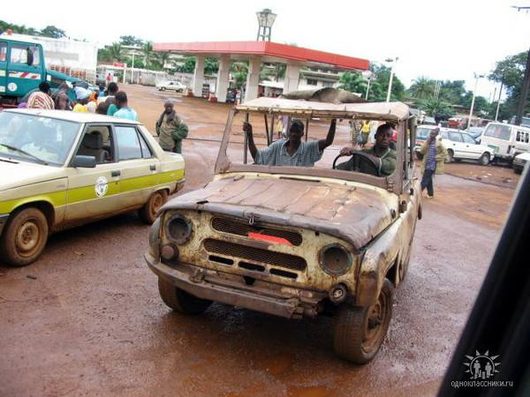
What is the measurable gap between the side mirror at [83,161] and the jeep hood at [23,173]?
0.57 feet

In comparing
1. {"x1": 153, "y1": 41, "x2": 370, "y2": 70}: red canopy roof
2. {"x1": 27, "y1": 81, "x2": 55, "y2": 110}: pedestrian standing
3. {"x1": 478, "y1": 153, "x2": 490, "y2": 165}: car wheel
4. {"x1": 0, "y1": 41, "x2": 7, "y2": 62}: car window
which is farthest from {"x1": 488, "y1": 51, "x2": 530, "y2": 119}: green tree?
{"x1": 27, "y1": 81, "x2": 55, "y2": 110}: pedestrian standing

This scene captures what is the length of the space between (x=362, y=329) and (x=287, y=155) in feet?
7.13

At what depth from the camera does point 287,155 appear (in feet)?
17.6

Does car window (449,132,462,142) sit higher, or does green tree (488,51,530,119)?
green tree (488,51,530,119)

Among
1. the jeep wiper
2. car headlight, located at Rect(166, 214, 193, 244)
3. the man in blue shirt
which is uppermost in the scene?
the man in blue shirt

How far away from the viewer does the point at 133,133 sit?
705 centimetres

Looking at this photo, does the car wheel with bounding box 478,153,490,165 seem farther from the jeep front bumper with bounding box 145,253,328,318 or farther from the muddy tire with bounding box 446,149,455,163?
the jeep front bumper with bounding box 145,253,328,318

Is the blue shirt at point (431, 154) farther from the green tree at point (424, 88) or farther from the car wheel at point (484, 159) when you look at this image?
the green tree at point (424, 88)

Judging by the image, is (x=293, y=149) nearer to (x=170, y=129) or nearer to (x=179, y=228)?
(x=179, y=228)

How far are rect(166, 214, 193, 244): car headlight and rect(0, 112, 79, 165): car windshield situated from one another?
2253mm

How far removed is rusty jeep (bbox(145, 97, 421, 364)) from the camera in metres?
3.62

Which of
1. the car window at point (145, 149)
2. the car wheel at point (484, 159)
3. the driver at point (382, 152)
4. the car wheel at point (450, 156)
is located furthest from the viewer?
the car wheel at point (484, 159)

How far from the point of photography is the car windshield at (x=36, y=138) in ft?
18.8

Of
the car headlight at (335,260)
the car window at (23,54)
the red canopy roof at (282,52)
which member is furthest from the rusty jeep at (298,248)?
the red canopy roof at (282,52)
